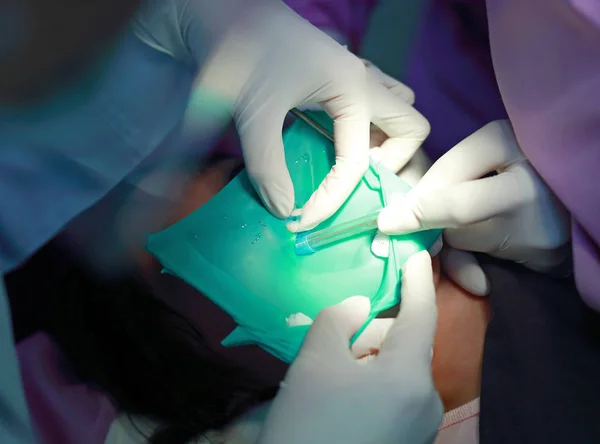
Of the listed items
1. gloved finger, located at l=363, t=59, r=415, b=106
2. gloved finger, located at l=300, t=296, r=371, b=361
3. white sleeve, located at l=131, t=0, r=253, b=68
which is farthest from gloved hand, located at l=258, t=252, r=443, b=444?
white sleeve, located at l=131, t=0, r=253, b=68

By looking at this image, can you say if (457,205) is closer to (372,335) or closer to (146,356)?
(372,335)

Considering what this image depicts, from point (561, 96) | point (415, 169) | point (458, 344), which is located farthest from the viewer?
point (415, 169)

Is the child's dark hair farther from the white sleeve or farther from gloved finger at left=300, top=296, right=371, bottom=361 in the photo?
the white sleeve

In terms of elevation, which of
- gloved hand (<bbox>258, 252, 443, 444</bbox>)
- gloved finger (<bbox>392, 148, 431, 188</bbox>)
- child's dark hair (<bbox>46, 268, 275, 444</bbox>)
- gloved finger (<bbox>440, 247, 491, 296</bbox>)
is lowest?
child's dark hair (<bbox>46, 268, 275, 444</bbox>)

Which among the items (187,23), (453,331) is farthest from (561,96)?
(187,23)

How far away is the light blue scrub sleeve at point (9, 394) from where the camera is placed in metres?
0.59

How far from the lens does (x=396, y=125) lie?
89 cm

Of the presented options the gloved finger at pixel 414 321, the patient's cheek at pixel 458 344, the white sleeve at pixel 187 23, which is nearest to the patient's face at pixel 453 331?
the patient's cheek at pixel 458 344

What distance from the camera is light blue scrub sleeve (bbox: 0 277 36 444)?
59cm

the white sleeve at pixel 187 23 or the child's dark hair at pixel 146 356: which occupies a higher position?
the white sleeve at pixel 187 23

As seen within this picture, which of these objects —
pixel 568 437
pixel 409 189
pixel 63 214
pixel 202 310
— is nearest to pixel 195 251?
pixel 202 310

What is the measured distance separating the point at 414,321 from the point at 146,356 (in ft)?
1.26

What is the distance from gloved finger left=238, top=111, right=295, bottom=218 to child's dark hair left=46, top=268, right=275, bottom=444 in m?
0.22

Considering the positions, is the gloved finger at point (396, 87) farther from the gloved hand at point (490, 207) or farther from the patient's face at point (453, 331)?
the patient's face at point (453, 331)
